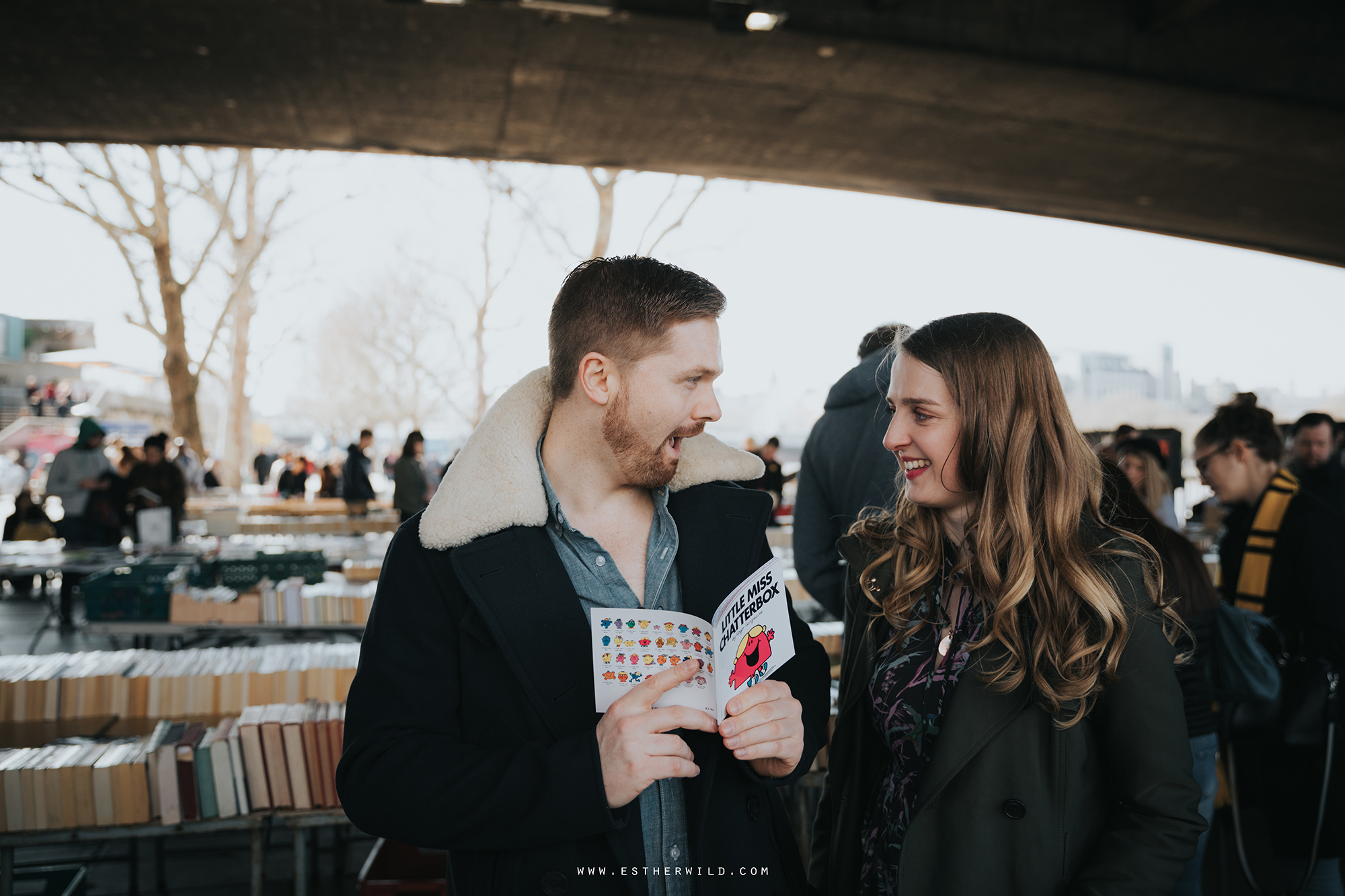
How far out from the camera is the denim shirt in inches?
57.1

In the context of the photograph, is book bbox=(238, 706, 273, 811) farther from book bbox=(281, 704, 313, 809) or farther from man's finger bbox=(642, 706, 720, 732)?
man's finger bbox=(642, 706, 720, 732)

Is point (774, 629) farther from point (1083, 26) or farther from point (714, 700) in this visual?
point (1083, 26)

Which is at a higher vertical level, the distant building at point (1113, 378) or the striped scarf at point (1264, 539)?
the distant building at point (1113, 378)

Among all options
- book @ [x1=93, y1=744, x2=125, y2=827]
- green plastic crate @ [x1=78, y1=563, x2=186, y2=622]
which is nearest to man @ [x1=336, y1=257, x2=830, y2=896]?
book @ [x1=93, y1=744, x2=125, y2=827]

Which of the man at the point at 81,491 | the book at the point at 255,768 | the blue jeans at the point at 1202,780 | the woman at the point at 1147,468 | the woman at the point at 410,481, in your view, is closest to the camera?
the blue jeans at the point at 1202,780

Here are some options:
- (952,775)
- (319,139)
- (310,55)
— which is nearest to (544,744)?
(952,775)

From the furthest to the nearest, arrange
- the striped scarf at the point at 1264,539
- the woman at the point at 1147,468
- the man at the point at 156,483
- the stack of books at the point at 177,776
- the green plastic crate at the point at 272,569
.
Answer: the man at the point at 156,483, the green plastic crate at the point at 272,569, the woman at the point at 1147,468, the striped scarf at the point at 1264,539, the stack of books at the point at 177,776

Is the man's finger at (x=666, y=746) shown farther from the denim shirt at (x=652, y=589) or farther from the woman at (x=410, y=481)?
the woman at (x=410, y=481)

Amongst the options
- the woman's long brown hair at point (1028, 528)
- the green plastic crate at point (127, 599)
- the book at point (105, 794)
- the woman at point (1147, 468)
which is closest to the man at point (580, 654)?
the woman's long brown hair at point (1028, 528)

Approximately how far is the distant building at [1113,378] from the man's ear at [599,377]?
68.6ft

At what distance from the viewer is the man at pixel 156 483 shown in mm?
8766

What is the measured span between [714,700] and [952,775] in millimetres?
501
